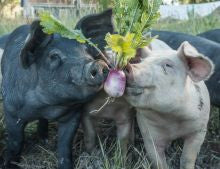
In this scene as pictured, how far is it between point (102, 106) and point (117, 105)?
0.46ft

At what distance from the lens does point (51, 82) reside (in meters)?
2.08

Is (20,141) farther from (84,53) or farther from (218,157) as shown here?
(218,157)

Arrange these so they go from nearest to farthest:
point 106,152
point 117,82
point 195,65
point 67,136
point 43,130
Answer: point 117,82, point 195,65, point 67,136, point 106,152, point 43,130

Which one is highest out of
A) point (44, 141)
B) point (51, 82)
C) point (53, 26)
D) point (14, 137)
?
point (53, 26)

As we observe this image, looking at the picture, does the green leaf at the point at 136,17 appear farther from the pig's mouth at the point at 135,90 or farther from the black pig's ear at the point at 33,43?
the black pig's ear at the point at 33,43

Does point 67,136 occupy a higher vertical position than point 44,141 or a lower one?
higher

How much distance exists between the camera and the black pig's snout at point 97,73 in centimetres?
190

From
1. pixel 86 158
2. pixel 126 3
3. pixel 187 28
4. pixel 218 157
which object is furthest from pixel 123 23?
pixel 187 28

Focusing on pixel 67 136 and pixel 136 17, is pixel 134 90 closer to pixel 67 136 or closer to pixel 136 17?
pixel 136 17

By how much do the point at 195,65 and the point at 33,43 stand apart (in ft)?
2.37

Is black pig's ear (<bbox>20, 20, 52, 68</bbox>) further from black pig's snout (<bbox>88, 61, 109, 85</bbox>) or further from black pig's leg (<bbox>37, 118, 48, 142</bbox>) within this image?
black pig's leg (<bbox>37, 118, 48, 142</bbox>)

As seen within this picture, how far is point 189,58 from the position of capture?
2049mm

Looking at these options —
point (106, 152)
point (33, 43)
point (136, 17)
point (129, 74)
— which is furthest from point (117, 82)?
point (106, 152)

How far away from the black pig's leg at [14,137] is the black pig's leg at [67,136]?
0.20 metres
